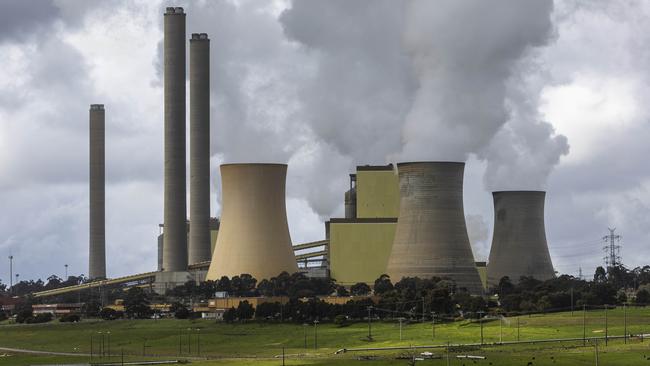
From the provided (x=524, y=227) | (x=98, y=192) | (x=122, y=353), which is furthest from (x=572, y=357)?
(x=98, y=192)

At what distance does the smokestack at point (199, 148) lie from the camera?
119688mm

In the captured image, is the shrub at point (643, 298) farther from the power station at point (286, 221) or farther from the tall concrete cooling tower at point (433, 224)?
the tall concrete cooling tower at point (433, 224)

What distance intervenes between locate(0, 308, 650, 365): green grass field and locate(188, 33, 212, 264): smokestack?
29705 millimetres

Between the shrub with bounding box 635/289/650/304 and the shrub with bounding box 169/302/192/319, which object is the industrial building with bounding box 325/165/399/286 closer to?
the shrub with bounding box 169/302/192/319

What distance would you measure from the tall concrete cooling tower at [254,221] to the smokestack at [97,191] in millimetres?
40182

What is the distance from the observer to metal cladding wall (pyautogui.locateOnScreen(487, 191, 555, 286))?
319 ft

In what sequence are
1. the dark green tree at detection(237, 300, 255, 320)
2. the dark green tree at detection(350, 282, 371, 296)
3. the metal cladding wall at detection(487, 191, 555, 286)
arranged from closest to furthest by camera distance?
the dark green tree at detection(237, 300, 255, 320) < the metal cladding wall at detection(487, 191, 555, 286) < the dark green tree at detection(350, 282, 371, 296)

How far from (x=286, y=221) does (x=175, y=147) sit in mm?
24921

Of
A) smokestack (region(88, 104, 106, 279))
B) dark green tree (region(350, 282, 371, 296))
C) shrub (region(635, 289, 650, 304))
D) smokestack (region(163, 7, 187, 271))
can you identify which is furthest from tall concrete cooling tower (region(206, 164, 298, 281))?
smokestack (region(88, 104, 106, 279))

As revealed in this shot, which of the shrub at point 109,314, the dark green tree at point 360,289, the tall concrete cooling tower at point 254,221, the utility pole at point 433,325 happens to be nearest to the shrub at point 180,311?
the shrub at point 109,314

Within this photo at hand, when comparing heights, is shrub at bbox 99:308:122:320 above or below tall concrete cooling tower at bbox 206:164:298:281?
below

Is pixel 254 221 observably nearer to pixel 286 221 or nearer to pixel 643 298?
pixel 286 221

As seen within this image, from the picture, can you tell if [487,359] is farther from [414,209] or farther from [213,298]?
[213,298]

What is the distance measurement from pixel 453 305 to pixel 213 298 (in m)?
22.6
